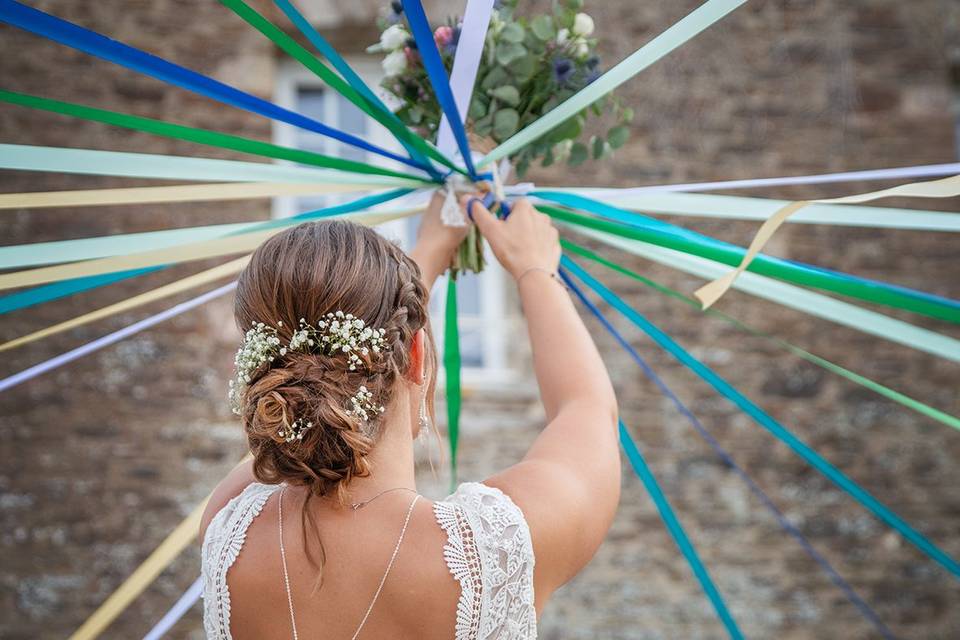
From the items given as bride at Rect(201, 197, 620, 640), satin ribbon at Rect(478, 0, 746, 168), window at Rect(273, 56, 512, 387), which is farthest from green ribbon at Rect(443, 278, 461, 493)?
window at Rect(273, 56, 512, 387)

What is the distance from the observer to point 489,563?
1.36 metres

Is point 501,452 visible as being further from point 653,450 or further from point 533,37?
point 533,37

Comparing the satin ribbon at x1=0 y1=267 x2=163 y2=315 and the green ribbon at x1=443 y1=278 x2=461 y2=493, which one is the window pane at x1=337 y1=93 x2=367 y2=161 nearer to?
the green ribbon at x1=443 y1=278 x2=461 y2=493

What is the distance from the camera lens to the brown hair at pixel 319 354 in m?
1.35

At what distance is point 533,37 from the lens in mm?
2180

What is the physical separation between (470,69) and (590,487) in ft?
3.19

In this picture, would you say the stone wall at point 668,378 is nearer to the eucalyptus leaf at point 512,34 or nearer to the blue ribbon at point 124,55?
the eucalyptus leaf at point 512,34

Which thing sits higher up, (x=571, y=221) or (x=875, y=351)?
(x=571, y=221)

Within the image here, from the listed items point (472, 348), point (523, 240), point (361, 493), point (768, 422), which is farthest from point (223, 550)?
point (472, 348)

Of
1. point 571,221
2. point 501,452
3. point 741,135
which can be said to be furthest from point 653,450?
point 571,221

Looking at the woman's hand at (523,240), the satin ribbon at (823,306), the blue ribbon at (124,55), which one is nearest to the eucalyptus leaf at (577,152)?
the satin ribbon at (823,306)

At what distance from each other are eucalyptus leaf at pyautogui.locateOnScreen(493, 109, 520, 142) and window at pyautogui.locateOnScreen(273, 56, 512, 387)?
2.81m

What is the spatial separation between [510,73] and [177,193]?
86 cm

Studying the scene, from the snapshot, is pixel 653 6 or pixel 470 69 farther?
pixel 653 6
